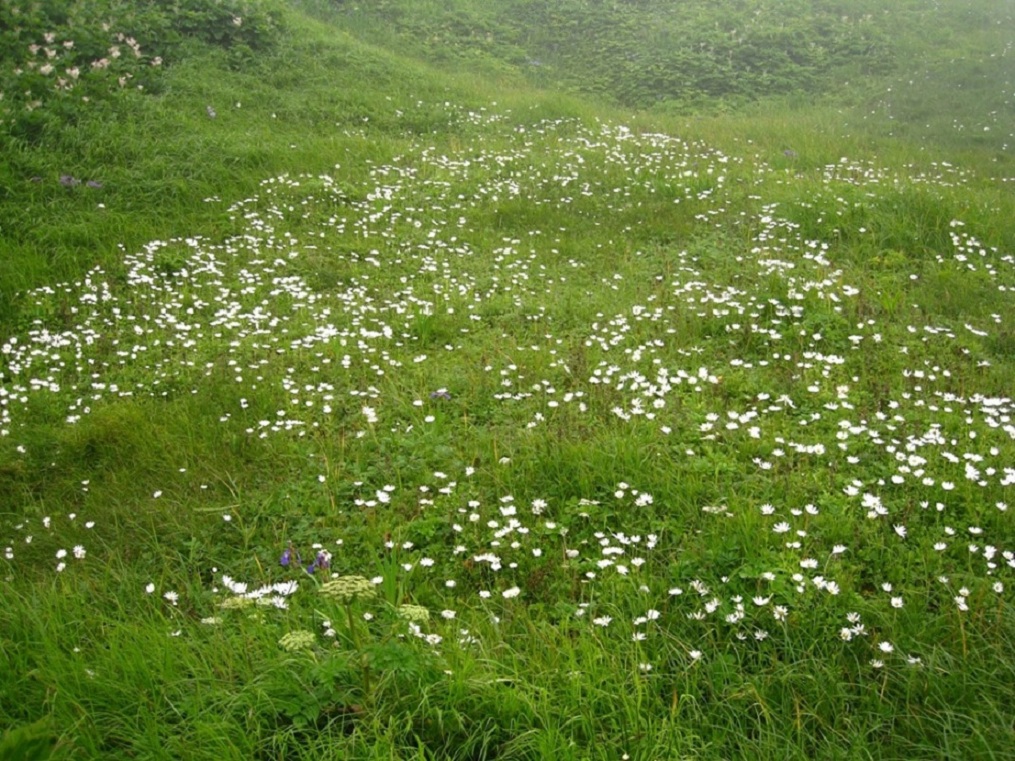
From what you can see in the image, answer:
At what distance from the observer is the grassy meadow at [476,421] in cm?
324

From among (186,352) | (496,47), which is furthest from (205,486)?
(496,47)

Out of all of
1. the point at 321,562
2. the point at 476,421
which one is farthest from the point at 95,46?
the point at 321,562

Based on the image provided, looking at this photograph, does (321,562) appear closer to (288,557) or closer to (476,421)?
(288,557)

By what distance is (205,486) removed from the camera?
5090 millimetres

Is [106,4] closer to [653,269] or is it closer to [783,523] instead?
[653,269]

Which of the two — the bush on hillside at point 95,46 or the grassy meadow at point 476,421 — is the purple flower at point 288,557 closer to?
the grassy meadow at point 476,421

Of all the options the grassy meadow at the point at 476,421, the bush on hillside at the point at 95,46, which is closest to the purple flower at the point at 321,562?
the grassy meadow at the point at 476,421

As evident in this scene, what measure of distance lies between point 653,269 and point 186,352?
4784mm

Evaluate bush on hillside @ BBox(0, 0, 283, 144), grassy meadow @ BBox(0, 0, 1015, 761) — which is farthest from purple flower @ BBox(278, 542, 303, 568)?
Result: bush on hillside @ BBox(0, 0, 283, 144)

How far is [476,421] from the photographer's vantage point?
18.9 ft

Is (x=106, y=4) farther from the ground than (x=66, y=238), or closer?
farther from the ground

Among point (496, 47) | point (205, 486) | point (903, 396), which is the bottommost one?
point (205, 486)

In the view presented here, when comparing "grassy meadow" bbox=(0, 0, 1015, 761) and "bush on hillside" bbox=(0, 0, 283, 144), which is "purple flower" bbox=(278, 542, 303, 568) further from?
"bush on hillside" bbox=(0, 0, 283, 144)

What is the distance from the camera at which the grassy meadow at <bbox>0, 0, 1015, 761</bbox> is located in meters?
3.24
